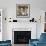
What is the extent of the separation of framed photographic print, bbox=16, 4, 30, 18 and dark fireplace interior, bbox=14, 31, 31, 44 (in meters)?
1.08

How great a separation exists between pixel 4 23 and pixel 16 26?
2.48 ft

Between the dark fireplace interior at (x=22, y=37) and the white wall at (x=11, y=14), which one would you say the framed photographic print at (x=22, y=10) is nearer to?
the white wall at (x=11, y=14)

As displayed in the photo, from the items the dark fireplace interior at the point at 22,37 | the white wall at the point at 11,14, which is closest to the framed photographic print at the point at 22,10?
the white wall at the point at 11,14

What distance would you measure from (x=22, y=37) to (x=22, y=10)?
170 cm

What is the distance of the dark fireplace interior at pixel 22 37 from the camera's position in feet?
29.1

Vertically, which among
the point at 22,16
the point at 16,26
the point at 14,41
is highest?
the point at 22,16

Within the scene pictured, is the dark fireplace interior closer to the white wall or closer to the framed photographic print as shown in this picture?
the white wall

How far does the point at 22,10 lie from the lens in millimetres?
8758

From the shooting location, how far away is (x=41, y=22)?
28.4ft

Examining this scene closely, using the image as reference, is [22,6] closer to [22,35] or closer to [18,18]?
[18,18]

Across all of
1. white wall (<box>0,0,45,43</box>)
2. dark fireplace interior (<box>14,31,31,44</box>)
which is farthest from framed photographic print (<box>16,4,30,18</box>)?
dark fireplace interior (<box>14,31,31,44</box>)

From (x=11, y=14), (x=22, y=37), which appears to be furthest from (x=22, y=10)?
(x=22, y=37)

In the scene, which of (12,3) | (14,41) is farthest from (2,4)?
(14,41)

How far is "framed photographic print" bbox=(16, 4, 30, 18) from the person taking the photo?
8.71 m
